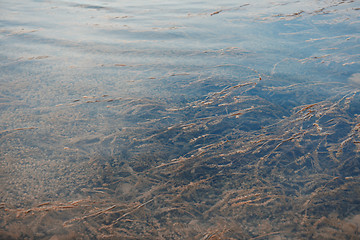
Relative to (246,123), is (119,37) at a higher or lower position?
higher

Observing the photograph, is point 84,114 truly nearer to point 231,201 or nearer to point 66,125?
point 66,125

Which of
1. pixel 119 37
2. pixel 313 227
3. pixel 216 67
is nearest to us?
pixel 313 227

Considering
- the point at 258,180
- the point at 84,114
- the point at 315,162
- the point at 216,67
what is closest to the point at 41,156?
the point at 84,114

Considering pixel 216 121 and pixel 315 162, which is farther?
pixel 216 121

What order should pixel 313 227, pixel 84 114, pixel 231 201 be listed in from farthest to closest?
pixel 84 114, pixel 231 201, pixel 313 227

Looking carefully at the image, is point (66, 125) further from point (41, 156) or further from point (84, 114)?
point (41, 156)

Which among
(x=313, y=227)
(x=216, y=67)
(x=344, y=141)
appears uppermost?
(x=216, y=67)
